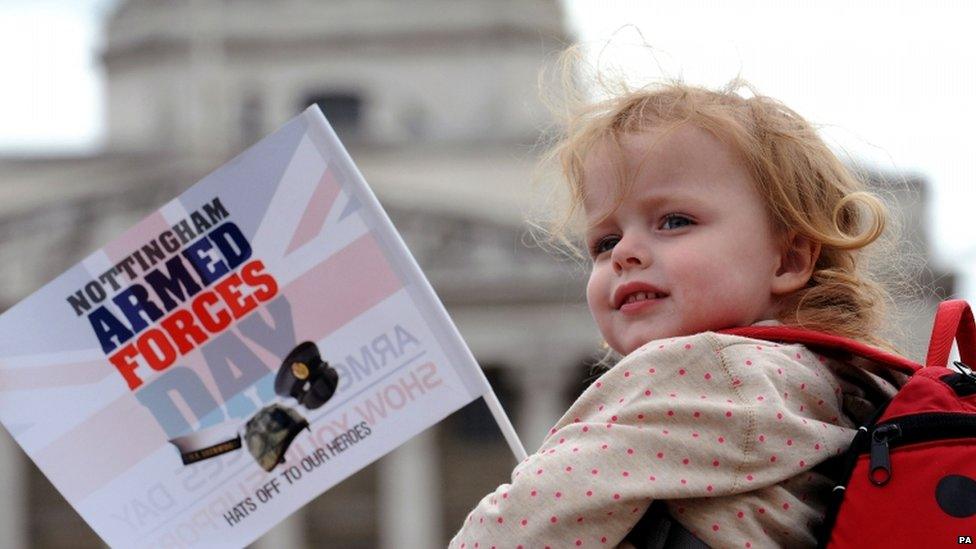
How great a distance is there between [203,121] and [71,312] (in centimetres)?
4192

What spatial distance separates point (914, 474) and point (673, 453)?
247 mm

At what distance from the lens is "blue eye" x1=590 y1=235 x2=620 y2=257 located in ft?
8.02

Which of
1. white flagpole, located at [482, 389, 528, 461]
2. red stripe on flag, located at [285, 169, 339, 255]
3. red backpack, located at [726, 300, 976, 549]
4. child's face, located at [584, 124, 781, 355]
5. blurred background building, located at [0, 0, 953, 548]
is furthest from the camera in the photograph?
blurred background building, located at [0, 0, 953, 548]

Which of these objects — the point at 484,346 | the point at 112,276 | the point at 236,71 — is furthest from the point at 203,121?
the point at 112,276

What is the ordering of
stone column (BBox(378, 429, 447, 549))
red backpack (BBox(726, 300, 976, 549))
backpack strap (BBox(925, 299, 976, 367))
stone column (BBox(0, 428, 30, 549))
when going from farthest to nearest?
1. stone column (BBox(378, 429, 447, 549))
2. stone column (BBox(0, 428, 30, 549))
3. backpack strap (BBox(925, 299, 976, 367))
4. red backpack (BBox(726, 300, 976, 549))

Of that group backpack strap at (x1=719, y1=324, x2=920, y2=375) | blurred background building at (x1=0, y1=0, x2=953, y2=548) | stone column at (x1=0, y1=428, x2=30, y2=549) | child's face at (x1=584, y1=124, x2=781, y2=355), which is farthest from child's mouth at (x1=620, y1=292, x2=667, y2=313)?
stone column at (x1=0, y1=428, x2=30, y2=549)

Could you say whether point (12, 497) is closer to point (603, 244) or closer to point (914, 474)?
point (603, 244)

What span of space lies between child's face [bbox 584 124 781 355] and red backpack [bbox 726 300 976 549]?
28 centimetres

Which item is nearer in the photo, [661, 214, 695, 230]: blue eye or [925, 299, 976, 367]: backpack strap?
[925, 299, 976, 367]: backpack strap

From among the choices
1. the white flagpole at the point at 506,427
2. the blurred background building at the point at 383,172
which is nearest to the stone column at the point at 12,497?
the blurred background building at the point at 383,172

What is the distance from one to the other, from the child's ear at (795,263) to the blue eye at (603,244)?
7.9 inches

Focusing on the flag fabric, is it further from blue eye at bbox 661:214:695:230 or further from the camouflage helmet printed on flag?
blue eye at bbox 661:214:695:230

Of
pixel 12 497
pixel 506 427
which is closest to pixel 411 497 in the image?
pixel 12 497

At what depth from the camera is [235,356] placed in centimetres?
338
